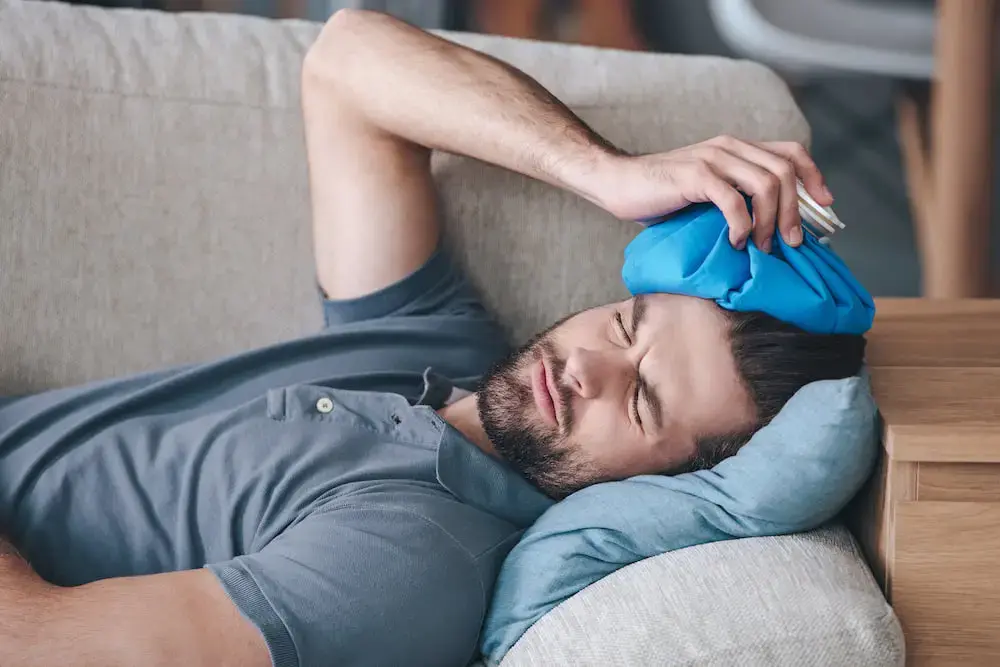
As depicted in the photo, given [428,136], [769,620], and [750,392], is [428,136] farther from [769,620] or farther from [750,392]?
[769,620]

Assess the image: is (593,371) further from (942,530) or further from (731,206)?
(942,530)

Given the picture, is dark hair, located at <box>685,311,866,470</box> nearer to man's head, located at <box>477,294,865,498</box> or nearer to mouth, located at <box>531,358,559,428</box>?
man's head, located at <box>477,294,865,498</box>

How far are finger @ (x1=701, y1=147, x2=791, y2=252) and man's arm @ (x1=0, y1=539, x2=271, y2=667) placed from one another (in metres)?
0.67

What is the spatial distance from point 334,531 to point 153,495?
29cm

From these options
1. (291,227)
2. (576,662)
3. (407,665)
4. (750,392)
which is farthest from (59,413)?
(750,392)

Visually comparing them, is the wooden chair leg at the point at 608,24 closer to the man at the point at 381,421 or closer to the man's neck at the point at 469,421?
the man at the point at 381,421

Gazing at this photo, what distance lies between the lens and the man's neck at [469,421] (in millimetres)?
1388

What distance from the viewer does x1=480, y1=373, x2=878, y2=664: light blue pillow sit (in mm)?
1079

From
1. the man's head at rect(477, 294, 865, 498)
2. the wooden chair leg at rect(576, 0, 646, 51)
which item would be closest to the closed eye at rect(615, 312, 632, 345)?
the man's head at rect(477, 294, 865, 498)

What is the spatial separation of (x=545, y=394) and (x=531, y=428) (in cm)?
4

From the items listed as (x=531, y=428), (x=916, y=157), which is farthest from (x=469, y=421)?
(x=916, y=157)

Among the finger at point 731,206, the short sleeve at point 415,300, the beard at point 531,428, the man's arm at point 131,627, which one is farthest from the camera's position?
the short sleeve at point 415,300

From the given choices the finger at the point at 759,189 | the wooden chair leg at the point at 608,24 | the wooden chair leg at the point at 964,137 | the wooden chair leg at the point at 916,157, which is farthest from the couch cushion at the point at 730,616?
the wooden chair leg at the point at 608,24

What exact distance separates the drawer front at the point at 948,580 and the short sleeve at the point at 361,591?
0.43 metres
